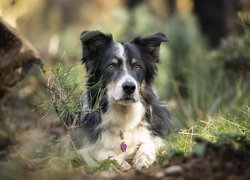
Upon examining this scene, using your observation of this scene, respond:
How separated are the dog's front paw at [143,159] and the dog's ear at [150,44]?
1.30 metres

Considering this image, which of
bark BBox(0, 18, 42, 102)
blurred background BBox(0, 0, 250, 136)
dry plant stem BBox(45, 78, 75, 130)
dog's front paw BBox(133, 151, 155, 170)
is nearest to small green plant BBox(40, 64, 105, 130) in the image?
dry plant stem BBox(45, 78, 75, 130)

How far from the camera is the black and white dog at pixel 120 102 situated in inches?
245

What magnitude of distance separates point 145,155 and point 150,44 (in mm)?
1477

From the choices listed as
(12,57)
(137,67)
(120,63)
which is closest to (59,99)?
(120,63)

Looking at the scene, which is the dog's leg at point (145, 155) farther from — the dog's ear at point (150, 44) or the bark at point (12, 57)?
the bark at point (12, 57)

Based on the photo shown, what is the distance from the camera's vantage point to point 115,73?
6.36m

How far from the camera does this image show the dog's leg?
233 inches

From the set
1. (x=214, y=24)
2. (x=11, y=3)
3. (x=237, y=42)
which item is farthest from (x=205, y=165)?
(x=214, y=24)

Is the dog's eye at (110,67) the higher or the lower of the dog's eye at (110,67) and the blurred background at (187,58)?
the higher

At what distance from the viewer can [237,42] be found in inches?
352

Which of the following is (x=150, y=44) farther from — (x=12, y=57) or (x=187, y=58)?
(x=187, y=58)

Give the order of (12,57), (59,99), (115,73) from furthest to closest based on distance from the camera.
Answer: (12,57) < (115,73) < (59,99)

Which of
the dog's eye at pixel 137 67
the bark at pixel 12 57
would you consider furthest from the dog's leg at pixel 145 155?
the bark at pixel 12 57

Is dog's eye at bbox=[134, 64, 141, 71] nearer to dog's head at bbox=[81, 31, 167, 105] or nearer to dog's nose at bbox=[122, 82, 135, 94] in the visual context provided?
dog's head at bbox=[81, 31, 167, 105]
